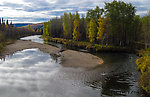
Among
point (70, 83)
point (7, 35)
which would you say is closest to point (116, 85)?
point (70, 83)

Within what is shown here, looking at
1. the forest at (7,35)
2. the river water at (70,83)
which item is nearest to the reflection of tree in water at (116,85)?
the river water at (70,83)

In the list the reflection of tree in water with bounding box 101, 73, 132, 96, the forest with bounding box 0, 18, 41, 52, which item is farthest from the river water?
the forest with bounding box 0, 18, 41, 52

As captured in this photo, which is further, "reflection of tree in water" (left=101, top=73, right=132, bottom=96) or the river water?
"reflection of tree in water" (left=101, top=73, right=132, bottom=96)

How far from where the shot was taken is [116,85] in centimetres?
1698

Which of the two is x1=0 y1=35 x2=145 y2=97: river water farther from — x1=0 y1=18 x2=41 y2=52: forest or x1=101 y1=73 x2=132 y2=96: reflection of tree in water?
x1=0 y1=18 x2=41 y2=52: forest

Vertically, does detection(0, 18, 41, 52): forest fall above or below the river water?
above

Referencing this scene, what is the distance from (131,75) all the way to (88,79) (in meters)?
7.47

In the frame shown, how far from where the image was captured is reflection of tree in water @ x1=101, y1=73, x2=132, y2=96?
15.1 metres

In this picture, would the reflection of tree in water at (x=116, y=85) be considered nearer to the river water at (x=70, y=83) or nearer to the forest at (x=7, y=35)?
the river water at (x=70, y=83)

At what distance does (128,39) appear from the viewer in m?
45.5

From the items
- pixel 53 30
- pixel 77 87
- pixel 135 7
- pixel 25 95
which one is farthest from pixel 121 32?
pixel 53 30

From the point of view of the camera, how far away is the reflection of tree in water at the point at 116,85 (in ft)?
49.5

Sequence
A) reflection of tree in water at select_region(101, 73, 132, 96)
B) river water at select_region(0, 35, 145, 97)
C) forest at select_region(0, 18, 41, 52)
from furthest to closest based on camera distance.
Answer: forest at select_region(0, 18, 41, 52) < reflection of tree in water at select_region(101, 73, 132, 96) < river water at select_region(0, 35, 145, 97)

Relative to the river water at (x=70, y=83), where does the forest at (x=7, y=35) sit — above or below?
above
